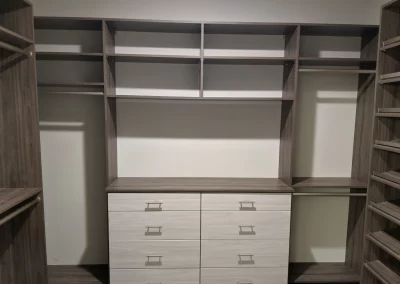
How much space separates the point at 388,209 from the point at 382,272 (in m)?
0.46

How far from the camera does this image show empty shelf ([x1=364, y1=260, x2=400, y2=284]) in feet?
6.18

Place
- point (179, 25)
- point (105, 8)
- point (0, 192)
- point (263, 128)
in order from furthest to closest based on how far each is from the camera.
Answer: point (263, 128), point (105, 8), point (179, 25), point (0, 192)

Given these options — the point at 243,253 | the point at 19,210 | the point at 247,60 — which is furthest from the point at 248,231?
the point at 19,210

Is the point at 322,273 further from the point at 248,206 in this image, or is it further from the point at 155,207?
the point at 155,207

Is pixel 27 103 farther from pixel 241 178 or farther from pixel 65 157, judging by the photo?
pixel 241 178

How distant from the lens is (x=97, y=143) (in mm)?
2494

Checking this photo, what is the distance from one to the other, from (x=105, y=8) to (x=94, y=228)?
195 cm

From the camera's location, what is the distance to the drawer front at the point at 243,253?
2230 mm

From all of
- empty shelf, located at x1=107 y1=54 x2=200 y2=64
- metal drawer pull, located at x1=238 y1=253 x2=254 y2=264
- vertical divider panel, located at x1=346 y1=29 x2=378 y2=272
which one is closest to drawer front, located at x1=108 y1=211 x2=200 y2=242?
metal drawer pull, located at x1=238 y1=253 x2=254 y2=264

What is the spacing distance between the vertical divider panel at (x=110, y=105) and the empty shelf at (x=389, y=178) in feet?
6.53

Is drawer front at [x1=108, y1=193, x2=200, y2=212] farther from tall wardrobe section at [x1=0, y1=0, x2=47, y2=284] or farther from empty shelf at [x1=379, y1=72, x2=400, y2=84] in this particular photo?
empty shelf at [x1=379, y1=72, x2=400, y2=84]

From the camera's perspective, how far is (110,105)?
2275mm

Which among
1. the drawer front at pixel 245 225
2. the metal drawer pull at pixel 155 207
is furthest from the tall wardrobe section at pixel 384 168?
the metal drawer pull at pixel 155 207

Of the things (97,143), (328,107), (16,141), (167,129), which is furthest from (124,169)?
(328,107)
